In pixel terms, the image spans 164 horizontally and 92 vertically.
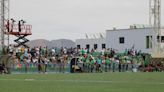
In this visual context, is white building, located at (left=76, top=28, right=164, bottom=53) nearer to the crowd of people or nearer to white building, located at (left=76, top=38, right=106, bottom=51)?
white building, located at (left=76, top=38, right=106, bottom=51)

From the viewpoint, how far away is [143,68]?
44562 mm

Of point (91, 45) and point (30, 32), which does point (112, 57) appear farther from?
point (91, 45)

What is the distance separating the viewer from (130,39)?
72000 mm

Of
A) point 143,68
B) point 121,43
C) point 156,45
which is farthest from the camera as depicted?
point 121,43

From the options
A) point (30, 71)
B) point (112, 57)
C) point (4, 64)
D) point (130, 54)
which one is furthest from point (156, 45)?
point (4, 64)

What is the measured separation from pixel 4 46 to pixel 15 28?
10319mm

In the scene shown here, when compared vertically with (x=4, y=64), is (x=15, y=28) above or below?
above

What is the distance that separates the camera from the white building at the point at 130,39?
2705 inches

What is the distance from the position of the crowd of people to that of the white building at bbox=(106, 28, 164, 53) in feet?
63.1

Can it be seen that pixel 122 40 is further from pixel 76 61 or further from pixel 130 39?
pixel 76 61

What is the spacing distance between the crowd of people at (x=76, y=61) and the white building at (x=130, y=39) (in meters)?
19.2

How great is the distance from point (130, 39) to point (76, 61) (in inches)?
1310

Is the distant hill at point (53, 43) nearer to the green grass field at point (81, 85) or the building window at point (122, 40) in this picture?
the building window at point (122, 40)

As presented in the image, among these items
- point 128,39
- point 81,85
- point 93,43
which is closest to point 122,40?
point 128,39
